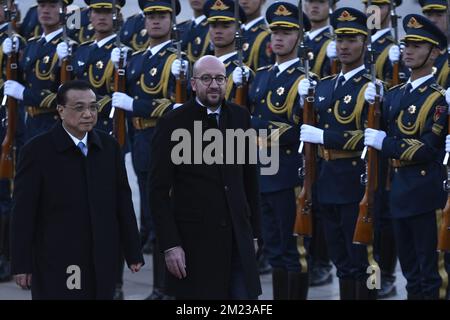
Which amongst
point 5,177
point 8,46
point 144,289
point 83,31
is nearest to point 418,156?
point 144,289

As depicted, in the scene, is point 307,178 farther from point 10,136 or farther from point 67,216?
point 10,136

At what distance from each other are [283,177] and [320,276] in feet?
5.29

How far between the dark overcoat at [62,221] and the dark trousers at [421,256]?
90.2 inches

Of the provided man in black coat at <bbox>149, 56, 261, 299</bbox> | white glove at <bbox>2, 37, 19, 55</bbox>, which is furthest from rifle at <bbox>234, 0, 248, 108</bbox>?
man in black coat at <bbox>149, 56, 261, 299</bbox>

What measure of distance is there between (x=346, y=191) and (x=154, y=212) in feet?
7.14

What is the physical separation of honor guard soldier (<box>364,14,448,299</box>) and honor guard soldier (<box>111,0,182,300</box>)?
1.90 m

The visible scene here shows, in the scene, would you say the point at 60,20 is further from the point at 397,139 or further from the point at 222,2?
the point at 397,139

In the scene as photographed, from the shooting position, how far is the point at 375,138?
9.00 metres

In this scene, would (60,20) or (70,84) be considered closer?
(70,84)

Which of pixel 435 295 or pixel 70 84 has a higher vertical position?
pixel 70 84

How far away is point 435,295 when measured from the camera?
348 inches
